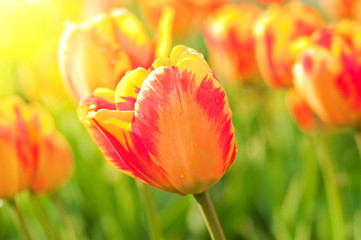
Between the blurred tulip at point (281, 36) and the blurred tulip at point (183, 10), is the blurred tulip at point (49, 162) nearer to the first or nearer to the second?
the blurred tulip at point (281, 36)

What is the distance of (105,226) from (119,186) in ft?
0.32

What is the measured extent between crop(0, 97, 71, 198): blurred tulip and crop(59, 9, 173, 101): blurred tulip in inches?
3.5

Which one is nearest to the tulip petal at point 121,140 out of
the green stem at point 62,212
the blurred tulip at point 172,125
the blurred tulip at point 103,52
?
the blurred tulip at point 172,125

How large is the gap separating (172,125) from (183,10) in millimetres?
1510

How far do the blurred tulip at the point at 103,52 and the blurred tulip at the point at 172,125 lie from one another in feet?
0.75

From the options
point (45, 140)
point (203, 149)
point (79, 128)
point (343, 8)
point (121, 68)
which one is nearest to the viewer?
point (203, 149)

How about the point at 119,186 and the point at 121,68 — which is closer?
the point at 121,68

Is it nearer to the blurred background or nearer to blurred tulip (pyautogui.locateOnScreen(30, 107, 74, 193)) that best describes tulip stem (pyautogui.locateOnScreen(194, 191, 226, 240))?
blurred tulip (pyautogui.locateOnScreen(30, 107, 74, 193))

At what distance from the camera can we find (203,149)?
50 centimetres

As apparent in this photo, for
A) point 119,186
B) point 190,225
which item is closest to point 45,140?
point 119,186

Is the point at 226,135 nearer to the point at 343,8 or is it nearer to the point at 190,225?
the point at 190,225

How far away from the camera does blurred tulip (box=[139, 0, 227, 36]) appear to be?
183cm

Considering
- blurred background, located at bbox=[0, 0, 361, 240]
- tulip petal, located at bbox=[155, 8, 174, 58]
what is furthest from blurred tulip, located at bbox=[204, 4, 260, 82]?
tulip petal, located at bbox=[155, 8, 174, 58]

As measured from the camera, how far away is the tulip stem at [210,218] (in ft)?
1.66
